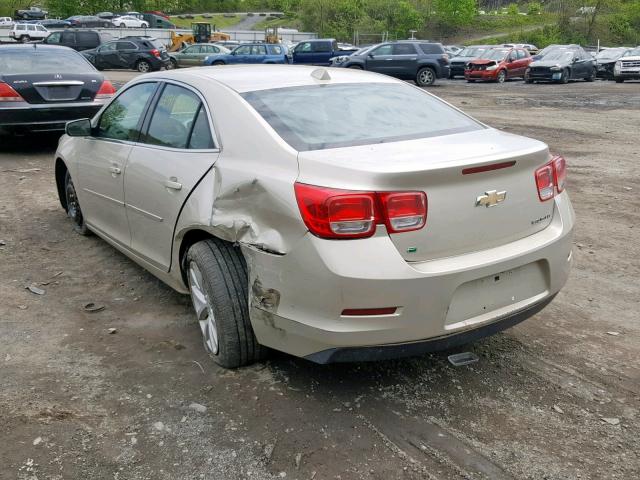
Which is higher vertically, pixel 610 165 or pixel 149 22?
pixel 149 22

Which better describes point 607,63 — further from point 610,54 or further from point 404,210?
point 404,210

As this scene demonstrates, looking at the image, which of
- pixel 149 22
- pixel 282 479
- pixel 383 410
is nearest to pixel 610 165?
pixel 383 410

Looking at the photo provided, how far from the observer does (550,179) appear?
340 cm

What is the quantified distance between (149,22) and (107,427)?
74.2 metres

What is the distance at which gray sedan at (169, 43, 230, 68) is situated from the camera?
1289 inches

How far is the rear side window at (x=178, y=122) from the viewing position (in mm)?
3744

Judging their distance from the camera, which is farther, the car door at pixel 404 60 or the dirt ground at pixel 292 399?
the car door at pixel 404 60

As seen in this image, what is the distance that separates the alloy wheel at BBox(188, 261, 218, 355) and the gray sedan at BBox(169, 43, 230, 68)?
3040 centimetres

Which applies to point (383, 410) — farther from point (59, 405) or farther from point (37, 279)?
point (37, 279)

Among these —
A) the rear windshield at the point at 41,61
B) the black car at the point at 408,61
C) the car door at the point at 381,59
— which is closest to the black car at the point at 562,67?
the black car at the point at 408,61

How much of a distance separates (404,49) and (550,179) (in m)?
23.3

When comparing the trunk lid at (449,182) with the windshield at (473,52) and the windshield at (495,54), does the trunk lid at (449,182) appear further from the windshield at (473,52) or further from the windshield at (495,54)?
the windshield at (473,52)

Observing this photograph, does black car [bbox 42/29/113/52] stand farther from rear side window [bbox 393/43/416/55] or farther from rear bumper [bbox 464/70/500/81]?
rear bumper [bbox 464/70/500/81]

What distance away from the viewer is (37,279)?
4992mm
